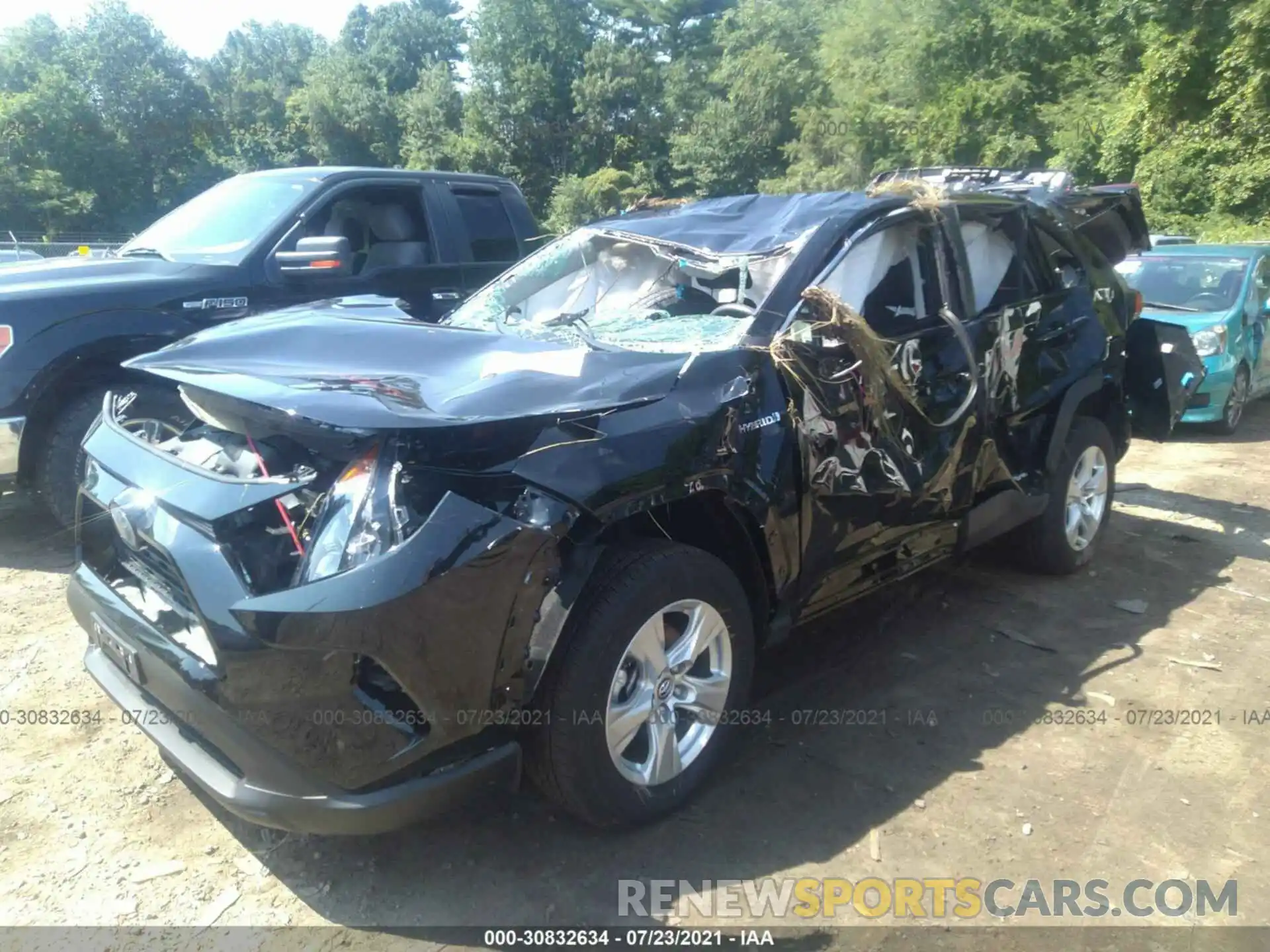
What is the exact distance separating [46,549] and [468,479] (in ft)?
13.7

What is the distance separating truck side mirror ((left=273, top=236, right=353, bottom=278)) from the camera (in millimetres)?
5297

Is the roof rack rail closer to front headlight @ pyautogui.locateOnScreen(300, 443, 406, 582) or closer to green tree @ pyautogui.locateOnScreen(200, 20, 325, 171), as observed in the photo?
front headlight @ pyautogui.locateOnScreen(300, 443, 406, 582)

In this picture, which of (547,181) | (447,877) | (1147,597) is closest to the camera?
(447,877)

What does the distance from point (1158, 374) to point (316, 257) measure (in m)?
4.78

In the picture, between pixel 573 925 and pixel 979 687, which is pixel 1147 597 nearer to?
pixel 979 687

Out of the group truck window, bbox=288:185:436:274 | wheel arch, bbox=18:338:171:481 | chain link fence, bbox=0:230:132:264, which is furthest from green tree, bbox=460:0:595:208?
wheel arch, bbox=18:338:171:481

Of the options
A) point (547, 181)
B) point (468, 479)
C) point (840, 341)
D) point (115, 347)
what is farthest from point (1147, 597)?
point (547, 181)

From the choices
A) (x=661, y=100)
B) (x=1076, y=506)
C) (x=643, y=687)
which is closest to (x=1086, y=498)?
(x=1076, y=506)

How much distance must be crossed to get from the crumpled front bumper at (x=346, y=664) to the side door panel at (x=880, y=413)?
1249 mm

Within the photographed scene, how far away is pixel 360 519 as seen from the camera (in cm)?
243

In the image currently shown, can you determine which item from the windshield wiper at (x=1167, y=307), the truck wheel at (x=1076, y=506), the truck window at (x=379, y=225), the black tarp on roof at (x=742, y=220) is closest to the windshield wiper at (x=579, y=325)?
the black tarp on roof at (x=742, y=220)

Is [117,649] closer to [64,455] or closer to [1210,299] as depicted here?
[64,455]

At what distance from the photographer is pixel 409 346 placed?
3.17m

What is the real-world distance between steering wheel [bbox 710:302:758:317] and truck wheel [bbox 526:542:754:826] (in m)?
0.96
